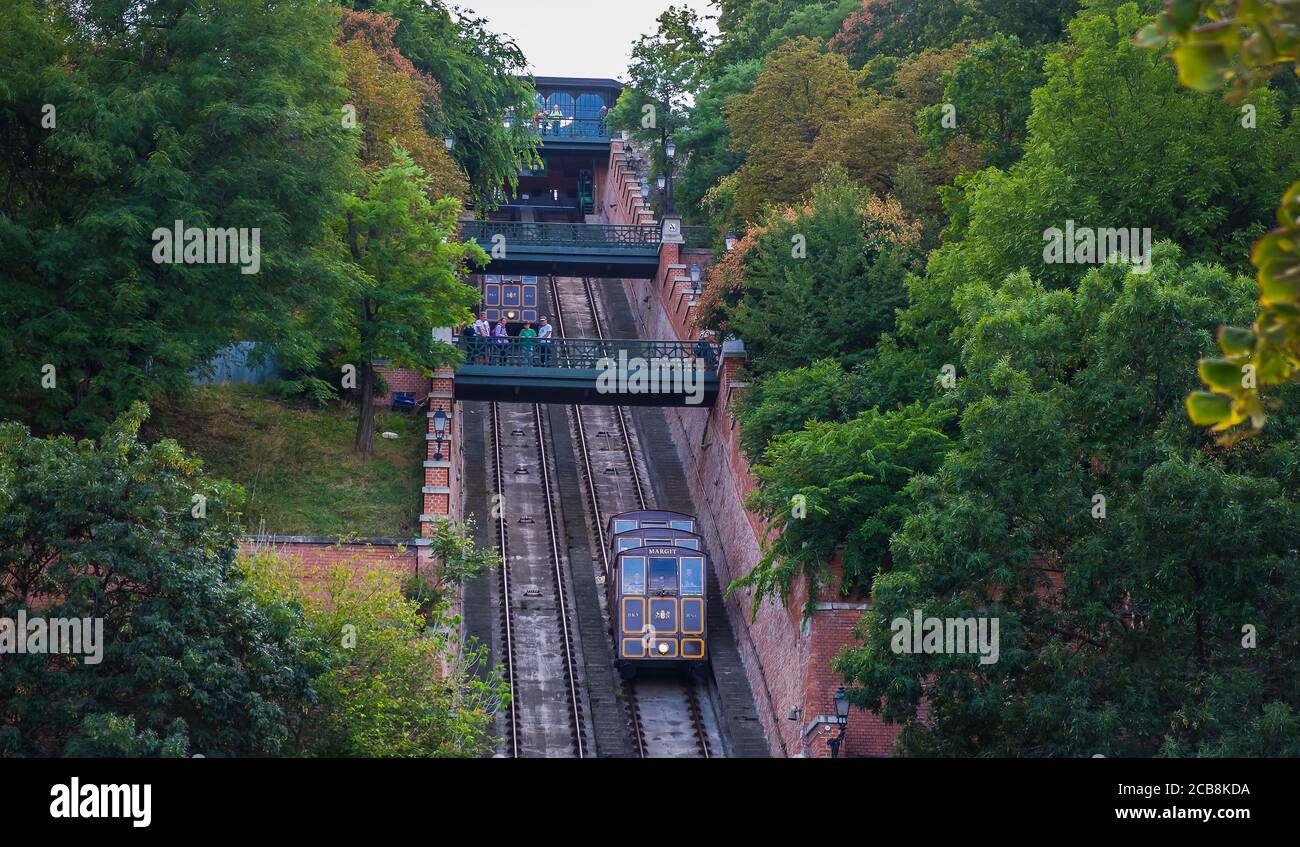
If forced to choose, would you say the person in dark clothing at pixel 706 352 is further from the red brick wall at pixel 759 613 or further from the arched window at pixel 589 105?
the arched window at pixel 589 105

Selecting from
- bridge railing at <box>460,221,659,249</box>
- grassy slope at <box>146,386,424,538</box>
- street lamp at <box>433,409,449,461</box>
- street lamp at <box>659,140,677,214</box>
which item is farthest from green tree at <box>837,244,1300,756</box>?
street lamp at <box>659,140,677,214</box>

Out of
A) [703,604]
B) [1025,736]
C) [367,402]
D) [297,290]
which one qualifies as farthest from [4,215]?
[1025,736]

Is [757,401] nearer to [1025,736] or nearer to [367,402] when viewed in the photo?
[367,402]

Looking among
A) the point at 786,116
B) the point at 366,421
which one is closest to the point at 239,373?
the point at 366,421

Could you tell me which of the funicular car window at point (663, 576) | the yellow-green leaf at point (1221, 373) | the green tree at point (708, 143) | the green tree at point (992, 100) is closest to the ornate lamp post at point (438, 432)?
the funicular car window at point (663, 576)

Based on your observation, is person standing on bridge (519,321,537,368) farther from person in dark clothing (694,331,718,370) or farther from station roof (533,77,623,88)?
station roof (533,77,623,88)
